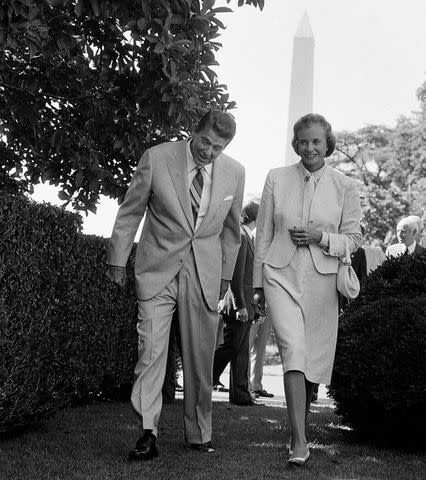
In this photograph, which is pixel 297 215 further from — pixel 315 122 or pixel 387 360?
pixel 387 360

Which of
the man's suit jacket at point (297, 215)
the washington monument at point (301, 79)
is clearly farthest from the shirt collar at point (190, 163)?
the washington monument at point (301, 79)

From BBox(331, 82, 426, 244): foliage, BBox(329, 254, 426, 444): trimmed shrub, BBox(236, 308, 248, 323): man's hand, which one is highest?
BBox(331, 82, 426, 244): foliage

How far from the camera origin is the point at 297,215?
5.70m

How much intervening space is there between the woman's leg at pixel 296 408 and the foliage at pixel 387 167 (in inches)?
1499

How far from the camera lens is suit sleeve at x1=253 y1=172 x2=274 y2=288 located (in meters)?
5.76

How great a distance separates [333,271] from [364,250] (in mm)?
4376

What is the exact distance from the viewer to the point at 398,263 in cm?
657

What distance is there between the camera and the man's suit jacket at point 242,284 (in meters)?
8.86

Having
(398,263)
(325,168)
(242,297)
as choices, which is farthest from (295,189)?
(242,297)

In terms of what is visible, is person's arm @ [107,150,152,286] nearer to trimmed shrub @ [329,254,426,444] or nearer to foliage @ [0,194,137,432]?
foliage @ [0,194,137,432]

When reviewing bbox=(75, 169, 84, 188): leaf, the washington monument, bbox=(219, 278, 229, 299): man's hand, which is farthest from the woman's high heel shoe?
the washington monument

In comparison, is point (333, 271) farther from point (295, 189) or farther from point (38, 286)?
point (38, 286)

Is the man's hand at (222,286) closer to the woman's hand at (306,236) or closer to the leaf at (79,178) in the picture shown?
the woman's hand at (306,236)

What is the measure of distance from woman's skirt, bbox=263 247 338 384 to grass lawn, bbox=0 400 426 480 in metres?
0.61
